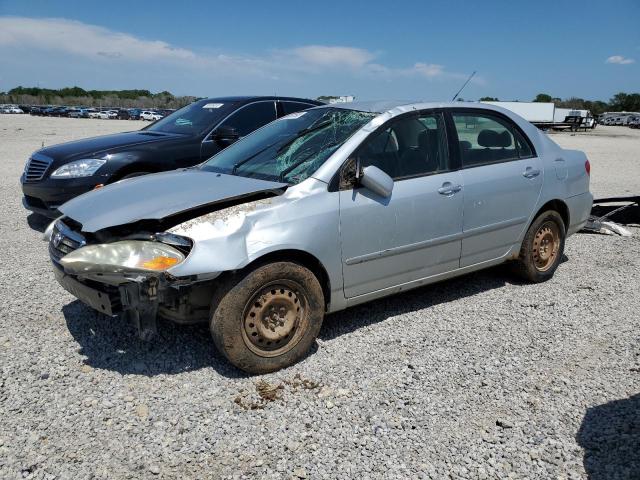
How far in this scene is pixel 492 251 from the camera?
15.5ft

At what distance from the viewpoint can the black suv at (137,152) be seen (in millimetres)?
6363

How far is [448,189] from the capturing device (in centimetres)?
423

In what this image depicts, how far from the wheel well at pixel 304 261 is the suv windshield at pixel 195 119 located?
13.1 feet

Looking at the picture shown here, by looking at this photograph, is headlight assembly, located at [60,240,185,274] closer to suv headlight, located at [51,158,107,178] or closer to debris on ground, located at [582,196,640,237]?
suv headlight, located at [51,158,107,178]

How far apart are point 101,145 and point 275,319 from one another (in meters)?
4.41

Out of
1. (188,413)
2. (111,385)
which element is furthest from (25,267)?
(188,413)

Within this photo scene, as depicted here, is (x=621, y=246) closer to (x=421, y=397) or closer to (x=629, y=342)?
(x=629, y=342)

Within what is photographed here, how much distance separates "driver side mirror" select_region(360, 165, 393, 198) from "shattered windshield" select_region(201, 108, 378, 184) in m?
0.31

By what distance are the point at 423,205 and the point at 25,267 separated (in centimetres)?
413

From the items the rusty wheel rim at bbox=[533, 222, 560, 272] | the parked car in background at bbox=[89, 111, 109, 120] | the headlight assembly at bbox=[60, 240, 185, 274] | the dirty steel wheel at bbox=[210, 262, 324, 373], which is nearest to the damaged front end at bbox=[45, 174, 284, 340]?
the headlight assembly at bbox=[60, 240, 185, 274]

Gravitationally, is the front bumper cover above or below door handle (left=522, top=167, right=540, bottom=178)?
below

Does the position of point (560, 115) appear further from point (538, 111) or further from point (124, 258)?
point (124, 258)

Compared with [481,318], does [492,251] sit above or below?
above

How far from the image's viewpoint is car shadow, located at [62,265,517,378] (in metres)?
3.57
